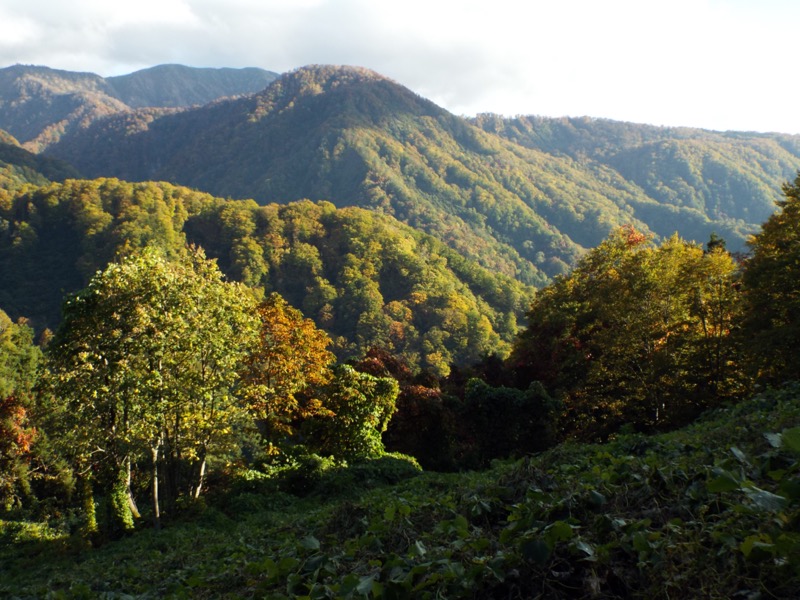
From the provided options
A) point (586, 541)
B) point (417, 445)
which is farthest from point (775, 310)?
point (586, 541)

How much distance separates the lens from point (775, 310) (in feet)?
53.1

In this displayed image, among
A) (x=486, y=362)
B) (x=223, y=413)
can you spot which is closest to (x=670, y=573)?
(x=223, y=413)

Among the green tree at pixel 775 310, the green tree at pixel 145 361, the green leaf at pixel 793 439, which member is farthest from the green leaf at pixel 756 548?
the green tree at pixel 775 310

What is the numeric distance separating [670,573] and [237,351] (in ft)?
50.7

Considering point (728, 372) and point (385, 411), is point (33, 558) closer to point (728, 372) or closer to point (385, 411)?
point (385, 411)

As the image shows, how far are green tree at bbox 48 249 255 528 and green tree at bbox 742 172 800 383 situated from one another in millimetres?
14551

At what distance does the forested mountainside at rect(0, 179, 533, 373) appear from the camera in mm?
93812

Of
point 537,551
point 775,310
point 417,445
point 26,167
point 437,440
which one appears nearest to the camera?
point 537,551

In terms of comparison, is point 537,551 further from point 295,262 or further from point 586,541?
point 295,262

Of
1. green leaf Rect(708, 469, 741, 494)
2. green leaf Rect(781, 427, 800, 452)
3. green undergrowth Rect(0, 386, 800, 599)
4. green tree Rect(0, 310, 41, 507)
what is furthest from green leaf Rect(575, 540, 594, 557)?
green tree Rect(0, 310, 41, 507)

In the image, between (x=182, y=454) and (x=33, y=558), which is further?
(x=182, y=454)

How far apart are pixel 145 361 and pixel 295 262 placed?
93463 millimetres

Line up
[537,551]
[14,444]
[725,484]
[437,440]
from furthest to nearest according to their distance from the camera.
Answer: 1. [14,444]
2. [437,440]
3. [537,551]
4. [725,484]

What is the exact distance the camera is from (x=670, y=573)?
8.55 feet
